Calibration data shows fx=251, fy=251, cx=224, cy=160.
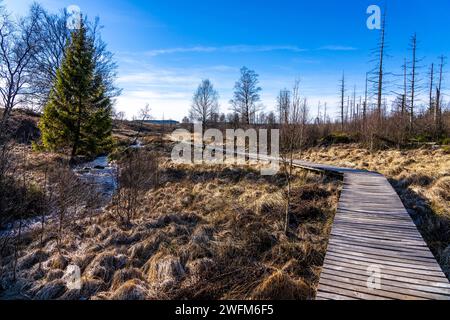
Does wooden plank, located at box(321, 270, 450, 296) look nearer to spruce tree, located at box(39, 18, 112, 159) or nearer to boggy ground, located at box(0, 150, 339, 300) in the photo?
boggy ground, located at box(0, 150, 339, 300)

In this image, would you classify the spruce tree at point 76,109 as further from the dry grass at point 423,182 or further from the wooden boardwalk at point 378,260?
the wooden boardwalk at point 378,260

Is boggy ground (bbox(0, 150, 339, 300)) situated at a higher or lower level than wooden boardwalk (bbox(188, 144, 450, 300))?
lower

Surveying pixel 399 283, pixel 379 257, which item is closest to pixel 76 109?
pixel 379 257

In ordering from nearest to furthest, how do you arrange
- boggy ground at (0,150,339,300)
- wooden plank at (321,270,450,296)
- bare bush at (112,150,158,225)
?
wooden plank at (321,270,450,296) → boggy ground at (0,150,339,300) → bare bush at (112,150,158,225)

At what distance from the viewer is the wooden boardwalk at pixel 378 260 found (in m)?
3.05

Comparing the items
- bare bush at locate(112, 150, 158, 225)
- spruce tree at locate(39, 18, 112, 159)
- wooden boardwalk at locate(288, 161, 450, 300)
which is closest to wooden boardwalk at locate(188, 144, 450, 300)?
wooden boardwalk at locate(288, 161, 450, 300)

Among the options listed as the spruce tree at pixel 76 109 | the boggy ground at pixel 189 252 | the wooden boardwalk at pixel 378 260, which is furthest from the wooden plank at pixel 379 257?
the spruce tree at pixel 76 109

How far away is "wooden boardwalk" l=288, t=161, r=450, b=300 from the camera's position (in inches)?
120

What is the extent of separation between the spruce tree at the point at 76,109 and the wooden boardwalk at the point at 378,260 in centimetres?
1513

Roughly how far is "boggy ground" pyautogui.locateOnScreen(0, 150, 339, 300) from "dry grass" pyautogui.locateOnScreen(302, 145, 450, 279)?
6.60ft
